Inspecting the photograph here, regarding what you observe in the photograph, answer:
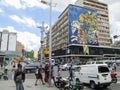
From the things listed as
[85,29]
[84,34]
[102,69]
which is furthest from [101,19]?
[102,69]

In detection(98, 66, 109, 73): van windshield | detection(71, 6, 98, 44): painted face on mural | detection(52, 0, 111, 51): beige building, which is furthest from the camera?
detection(52, 0, 111, 51): beige building

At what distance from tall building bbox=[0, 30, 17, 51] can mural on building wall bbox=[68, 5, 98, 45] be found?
2240 centimetres

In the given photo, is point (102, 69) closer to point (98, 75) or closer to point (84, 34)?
point (98, 75)

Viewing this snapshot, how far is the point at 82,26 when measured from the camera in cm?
8881

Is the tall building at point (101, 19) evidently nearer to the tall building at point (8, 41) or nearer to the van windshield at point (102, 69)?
the tall building at point (8, 41)

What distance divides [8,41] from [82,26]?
1242 inches

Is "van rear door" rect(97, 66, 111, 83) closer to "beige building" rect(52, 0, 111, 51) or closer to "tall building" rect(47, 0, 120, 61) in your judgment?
"tall building" rect(47, 0, 120, 61)

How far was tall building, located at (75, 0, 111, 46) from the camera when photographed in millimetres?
99988

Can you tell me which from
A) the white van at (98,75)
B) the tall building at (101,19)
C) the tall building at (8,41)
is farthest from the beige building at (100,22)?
the white van at (98,75)

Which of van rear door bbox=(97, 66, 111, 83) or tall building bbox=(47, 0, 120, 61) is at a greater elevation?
tall building bbox=(47, 0, 120, 61)

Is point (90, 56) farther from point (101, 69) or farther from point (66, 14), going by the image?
point (101, 69)

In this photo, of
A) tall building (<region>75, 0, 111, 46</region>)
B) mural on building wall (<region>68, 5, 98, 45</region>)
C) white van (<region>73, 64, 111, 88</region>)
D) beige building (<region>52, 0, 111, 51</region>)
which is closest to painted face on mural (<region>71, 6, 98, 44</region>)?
mural on building wall (<region>68, 5, 98, 45</region>)

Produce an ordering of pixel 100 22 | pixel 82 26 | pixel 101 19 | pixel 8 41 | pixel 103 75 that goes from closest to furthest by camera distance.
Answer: pixel 103 75
pixel 8 41
pixel 82 26
pixel 100 22
pixel 101 19

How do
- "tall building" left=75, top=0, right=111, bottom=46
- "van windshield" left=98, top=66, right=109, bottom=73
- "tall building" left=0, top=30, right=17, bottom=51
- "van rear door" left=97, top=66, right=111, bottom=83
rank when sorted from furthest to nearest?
"tall building" left=75, top=0, right=111, bottom=46
"tall building" left=0, top=30, right=17, bottom=51
"van windshield" left=98, top=66, right=109, bottom=73
"van rear door" left=97, top=66, right=111, bottom=83
